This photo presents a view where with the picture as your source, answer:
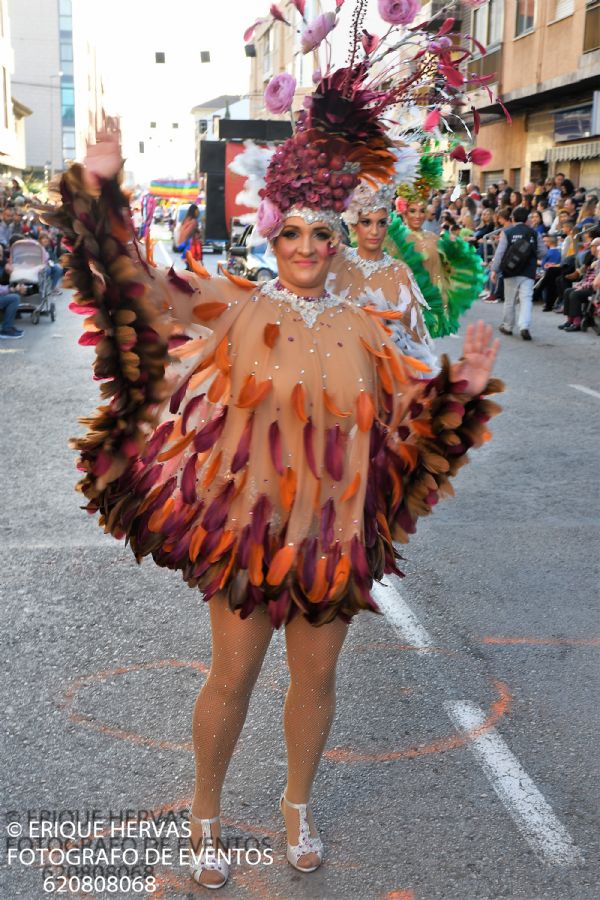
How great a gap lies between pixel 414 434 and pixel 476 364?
286 mm

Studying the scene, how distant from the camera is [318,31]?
331cm

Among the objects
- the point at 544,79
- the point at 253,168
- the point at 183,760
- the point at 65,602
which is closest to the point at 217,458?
the point at 253,168

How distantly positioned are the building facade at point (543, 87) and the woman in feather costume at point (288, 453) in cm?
2262

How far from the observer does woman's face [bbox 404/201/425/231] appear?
7.20m

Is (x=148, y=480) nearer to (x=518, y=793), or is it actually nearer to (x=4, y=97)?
(x=518, y=793)

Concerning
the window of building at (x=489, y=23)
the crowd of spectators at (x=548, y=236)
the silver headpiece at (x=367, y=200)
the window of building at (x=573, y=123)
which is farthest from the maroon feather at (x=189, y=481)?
the window of building at (x=489, y=23)

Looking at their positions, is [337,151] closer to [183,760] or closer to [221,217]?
[183,760]

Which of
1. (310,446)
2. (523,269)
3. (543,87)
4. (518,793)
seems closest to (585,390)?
(523,269)

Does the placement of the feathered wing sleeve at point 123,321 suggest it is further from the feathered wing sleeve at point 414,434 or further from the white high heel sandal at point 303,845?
the white high heel sandal at point 303,845

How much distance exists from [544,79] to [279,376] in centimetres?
2893

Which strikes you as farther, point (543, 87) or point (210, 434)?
point (543, 87)

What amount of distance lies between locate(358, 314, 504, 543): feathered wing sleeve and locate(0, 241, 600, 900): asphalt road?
928 mm

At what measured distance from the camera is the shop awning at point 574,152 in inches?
1029

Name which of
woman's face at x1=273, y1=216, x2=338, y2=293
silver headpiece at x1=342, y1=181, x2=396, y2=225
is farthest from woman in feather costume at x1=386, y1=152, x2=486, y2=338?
woman's face at x1=273, y1=216, x2=338, y2=293
